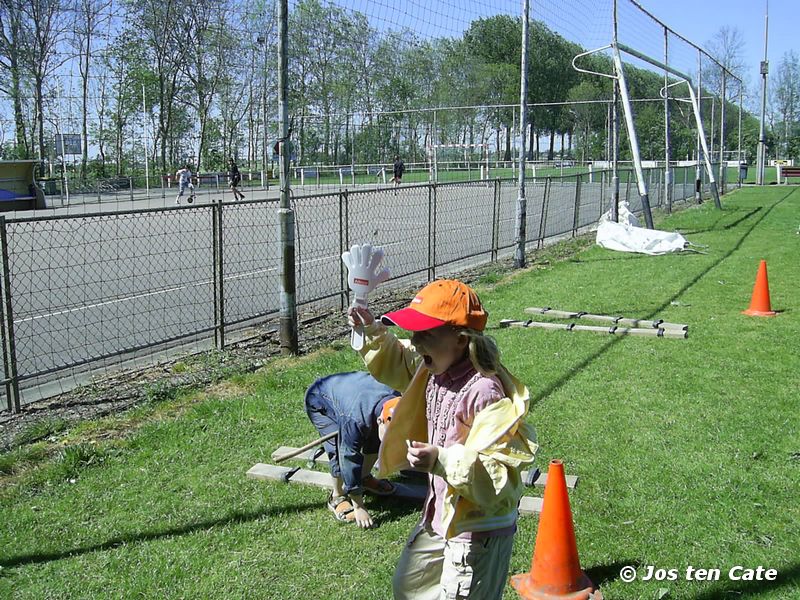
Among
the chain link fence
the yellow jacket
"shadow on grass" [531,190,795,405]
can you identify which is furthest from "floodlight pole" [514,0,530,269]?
the yellow jacket

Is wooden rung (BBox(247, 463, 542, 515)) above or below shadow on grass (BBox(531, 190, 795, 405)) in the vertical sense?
below

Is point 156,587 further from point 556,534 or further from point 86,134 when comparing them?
point 86,134

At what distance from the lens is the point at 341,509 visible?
4.13 m

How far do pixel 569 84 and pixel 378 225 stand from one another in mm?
43428

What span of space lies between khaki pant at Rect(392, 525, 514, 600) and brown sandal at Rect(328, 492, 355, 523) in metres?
1.25

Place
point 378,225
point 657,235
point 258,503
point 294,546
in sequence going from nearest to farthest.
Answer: point 294,546 → point 258,503 → point 657,235 → point 378,225

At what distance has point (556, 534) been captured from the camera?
10.9 feet

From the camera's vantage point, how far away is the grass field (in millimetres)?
3539

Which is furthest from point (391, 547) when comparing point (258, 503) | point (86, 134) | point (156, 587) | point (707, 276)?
point (86, 134)

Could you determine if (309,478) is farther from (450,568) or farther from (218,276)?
(218,276)

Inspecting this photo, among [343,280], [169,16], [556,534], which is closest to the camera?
[556,534]

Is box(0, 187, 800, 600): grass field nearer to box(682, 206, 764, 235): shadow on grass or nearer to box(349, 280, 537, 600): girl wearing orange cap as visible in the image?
box(349, 280, 537, 600): girl wearing orange cap

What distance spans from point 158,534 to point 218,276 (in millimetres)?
3963

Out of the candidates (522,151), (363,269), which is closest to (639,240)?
(522,151)
